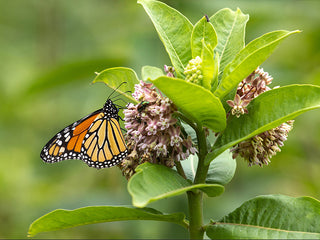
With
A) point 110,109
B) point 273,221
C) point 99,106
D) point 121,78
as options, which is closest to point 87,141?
point 110,109

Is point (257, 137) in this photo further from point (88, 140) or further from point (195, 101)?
point (88, 140)

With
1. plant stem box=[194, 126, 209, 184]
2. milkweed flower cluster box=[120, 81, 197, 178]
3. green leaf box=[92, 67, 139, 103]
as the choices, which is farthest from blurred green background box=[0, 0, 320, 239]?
plant stem box=[194, 126, 209, 184]

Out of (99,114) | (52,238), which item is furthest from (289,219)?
(52,238)

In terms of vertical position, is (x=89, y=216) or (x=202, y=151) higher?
(x=202, y=151)

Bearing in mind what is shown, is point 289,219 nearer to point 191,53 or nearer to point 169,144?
point 169,144

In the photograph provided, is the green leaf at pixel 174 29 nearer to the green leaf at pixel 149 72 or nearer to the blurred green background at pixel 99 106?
the green leaf at pixel 149 72

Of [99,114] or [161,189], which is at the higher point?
[99,114]
